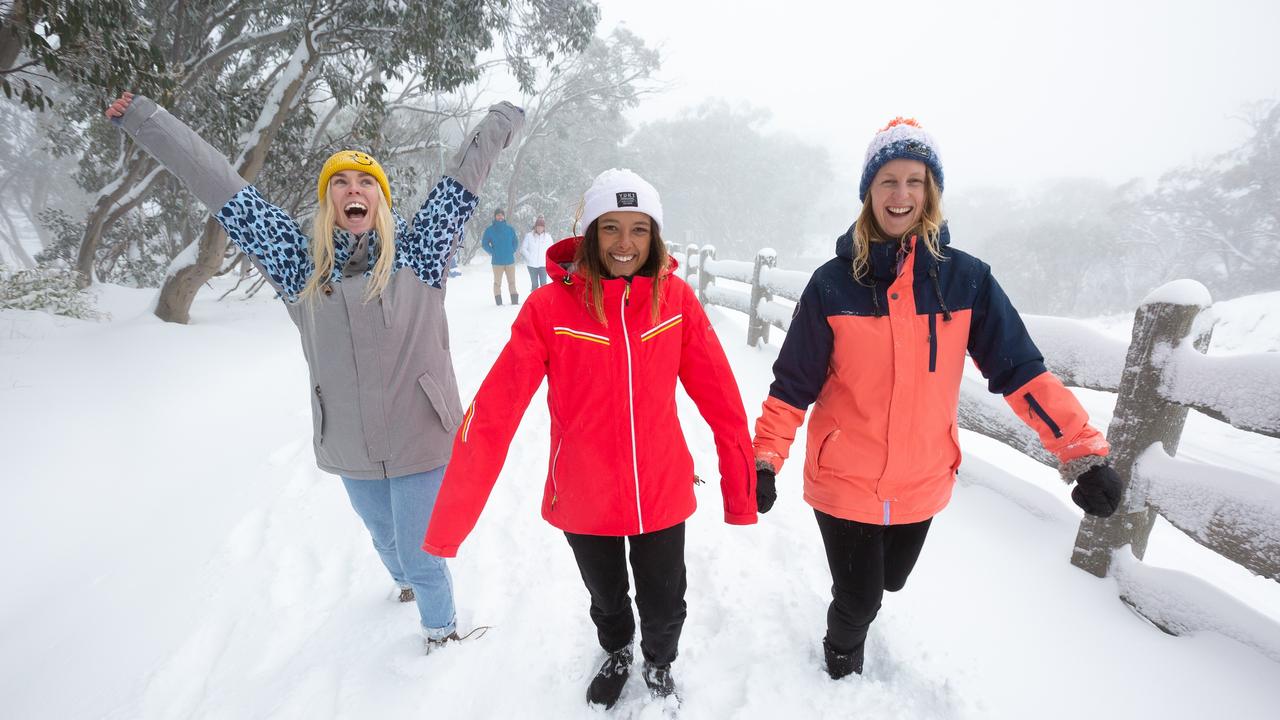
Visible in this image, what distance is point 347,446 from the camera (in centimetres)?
199

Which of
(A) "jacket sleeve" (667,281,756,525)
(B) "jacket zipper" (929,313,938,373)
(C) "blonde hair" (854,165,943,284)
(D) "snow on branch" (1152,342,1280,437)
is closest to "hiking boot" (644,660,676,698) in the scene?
(A) "jacket sleeve" (667,281,756,525)

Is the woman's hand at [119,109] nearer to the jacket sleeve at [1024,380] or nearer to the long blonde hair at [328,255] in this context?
the long blonde hair at [328,255]

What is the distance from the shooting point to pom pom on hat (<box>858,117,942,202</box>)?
5.81ft

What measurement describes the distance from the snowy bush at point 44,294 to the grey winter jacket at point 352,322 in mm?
6603

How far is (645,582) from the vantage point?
1.91 meters

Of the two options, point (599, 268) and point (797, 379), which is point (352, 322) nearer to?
point (599, 268)

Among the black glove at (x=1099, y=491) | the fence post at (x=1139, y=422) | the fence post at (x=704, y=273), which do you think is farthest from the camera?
the fence post at (x=704, y=273)

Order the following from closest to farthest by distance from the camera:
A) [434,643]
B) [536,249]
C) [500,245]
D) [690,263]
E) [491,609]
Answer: [434,643] → [491,609] → [500,245] → [690,263] → [536,249]

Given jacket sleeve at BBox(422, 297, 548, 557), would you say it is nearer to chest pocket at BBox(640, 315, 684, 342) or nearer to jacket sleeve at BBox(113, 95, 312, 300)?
chest pocket at BBox(640, 315, 684, 342)

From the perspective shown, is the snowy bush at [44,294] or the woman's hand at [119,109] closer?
the woman's hand at [119,109]

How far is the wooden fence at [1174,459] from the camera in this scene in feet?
5.95

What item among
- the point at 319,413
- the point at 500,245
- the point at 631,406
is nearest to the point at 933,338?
the point at 631,406

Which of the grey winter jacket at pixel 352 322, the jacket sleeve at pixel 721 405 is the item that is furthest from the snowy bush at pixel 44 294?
the jacket sleeve at pixel 721 405

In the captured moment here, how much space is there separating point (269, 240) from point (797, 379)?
200cm
